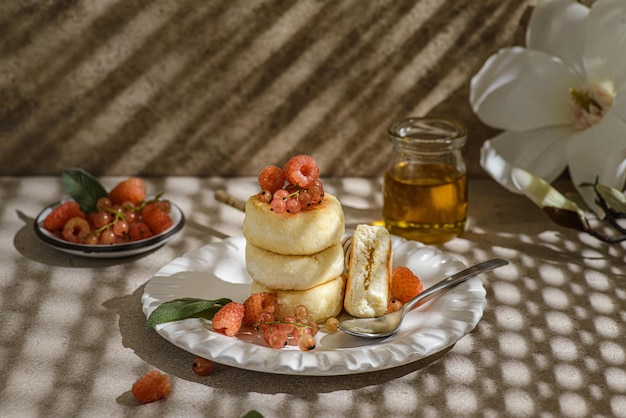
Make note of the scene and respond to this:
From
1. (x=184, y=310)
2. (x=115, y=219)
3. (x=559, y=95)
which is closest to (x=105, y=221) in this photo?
(x=115, y=219)

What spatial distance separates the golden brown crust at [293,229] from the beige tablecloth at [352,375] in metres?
0.17

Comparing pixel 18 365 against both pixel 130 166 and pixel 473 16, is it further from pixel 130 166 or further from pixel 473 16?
pixel 473 16

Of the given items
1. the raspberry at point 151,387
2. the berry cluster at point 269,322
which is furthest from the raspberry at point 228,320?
the raspberry at point 151,387

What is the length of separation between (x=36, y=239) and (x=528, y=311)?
2.61 ft

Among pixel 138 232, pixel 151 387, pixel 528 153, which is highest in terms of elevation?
pixel 151 387

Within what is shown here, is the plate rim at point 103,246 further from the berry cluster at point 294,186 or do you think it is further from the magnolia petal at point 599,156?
the magnolia petal at point 599,156

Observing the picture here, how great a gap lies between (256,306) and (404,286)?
0.71 feet

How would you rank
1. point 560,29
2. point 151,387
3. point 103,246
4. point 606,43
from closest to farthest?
point 151,387, point 103,246, point 606,43, point 560,29

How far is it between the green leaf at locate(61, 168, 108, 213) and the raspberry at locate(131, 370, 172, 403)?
506 mm

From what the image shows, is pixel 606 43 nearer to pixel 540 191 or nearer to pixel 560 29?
pixel 560 29

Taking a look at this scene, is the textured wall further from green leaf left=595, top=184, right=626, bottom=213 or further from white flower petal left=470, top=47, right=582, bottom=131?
green leaf left=595, top=184, right=626, bottom=213

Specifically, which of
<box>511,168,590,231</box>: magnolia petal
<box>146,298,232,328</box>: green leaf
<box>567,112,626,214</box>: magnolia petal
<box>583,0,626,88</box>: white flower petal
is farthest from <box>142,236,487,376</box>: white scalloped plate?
<box>583,0,626,88</box>: white flower petal

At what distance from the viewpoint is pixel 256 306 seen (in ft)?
3.43

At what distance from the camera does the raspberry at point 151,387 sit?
0.92 meters
